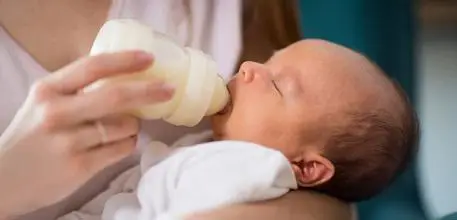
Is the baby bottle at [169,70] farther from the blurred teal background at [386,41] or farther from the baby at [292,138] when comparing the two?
the blurred teal background at [386,41]

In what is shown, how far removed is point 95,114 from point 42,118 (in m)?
0.05

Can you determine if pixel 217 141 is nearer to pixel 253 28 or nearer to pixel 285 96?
pixel 285 96

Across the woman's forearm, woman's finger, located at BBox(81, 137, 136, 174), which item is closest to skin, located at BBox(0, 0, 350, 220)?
the woman's forearm

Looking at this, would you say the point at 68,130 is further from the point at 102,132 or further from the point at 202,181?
the point at 202,181

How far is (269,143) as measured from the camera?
1.00 m

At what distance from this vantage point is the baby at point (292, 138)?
960 millimetres

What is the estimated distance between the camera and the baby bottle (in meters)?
0.92

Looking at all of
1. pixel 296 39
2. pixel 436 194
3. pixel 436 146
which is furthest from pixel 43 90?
pixel 436 146

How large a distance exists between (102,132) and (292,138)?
0.21m

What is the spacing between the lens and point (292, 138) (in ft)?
3.26

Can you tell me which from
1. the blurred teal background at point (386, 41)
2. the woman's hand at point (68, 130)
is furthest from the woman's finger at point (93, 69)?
the blurred teal background at point (386, 41)

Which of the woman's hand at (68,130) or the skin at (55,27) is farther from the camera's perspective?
the skin at (55,27)

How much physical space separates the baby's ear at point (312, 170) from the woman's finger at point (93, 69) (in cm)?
23

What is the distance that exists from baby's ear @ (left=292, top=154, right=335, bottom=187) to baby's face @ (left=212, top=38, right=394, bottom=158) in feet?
0.05
